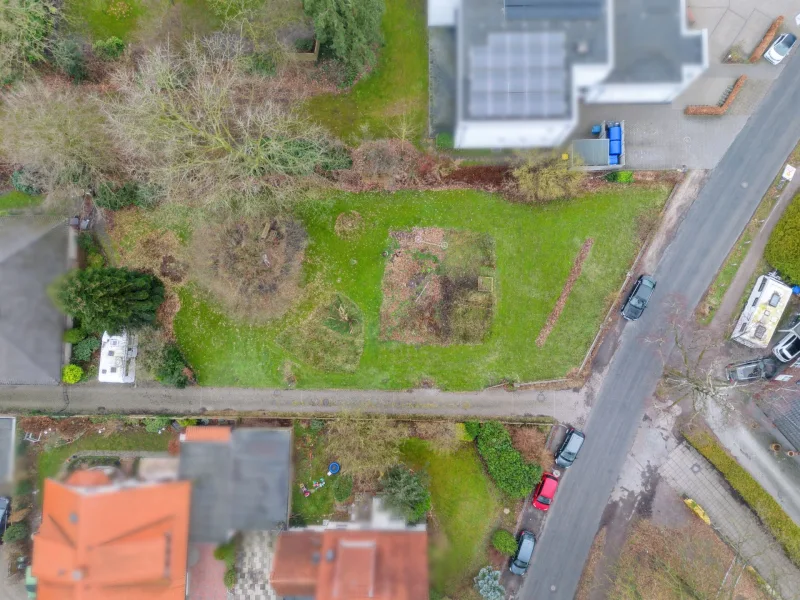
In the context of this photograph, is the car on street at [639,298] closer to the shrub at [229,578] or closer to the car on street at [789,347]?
the car on street at [789,347]

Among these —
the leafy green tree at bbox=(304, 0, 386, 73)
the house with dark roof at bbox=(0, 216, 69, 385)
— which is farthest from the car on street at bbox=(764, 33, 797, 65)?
the house with dark roof at bbox=(0, 216, 69, 385)

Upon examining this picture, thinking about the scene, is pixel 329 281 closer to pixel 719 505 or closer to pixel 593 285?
pixel 593 285

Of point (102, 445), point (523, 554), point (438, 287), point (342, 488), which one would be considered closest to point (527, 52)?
point (438, 287)

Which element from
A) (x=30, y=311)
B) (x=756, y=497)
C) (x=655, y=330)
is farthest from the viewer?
(x=655, y=330)

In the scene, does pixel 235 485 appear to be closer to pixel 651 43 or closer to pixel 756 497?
pixel 756 497

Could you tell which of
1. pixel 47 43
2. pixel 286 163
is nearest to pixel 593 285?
pixel 286 163

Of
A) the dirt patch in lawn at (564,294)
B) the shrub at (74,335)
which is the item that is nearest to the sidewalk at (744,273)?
the dirt patch in lawn at (564,294)
